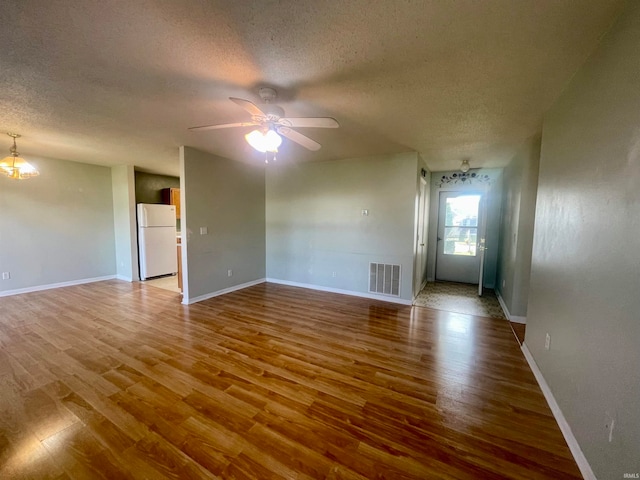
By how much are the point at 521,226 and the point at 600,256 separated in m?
2.26

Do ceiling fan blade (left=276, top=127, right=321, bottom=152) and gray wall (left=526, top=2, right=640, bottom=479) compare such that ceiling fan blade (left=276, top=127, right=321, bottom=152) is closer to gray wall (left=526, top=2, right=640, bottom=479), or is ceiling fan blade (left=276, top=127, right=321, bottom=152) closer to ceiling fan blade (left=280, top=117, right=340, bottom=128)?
ceiling fan blade (left=280, top=117, right=340, bottom=128)

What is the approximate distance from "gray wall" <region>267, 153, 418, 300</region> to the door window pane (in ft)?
7.26

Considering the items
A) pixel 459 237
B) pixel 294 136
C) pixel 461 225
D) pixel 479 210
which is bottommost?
pixel 459 237

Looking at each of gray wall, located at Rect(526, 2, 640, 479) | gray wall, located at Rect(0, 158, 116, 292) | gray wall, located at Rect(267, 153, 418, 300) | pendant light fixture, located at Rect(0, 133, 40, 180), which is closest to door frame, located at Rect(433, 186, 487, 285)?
gray wall, located at Rect(267, 153, 418, 300)

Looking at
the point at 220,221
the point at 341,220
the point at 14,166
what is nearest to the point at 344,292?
the point at 341,220

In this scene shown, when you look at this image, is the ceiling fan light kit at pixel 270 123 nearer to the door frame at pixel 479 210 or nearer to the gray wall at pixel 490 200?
the door frame at pixel 479 210

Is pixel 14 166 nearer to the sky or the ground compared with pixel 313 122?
nearer to the ground

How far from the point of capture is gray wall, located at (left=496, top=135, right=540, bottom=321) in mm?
3137

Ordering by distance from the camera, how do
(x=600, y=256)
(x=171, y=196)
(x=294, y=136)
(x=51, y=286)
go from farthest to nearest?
(x=171, y=196) < (x=51, y=286) < (x=294, y=136) < (x=600, y=256)

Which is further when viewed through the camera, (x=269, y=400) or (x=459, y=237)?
(x=459, y=237)

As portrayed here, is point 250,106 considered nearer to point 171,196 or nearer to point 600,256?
point 600,256

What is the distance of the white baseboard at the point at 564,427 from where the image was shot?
52.4 inches

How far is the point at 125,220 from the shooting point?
5391mm

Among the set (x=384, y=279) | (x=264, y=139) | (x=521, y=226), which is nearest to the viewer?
(x=264, y=139)
